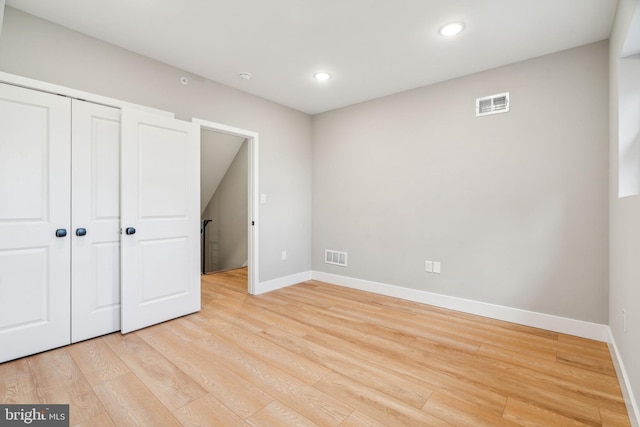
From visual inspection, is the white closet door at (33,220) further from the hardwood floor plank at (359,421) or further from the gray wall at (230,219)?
the gray wall at (230,219)

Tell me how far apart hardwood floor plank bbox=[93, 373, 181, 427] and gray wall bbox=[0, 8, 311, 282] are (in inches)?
84.6

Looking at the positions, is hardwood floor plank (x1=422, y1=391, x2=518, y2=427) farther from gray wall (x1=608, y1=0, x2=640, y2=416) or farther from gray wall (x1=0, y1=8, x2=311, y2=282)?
gray wall (x1=0, y1=8, x2=311, y2=282)

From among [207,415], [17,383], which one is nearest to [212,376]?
[207,415]

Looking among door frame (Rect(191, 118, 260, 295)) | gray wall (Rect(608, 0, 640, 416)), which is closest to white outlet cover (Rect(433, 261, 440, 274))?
gray wall (Rect(608, 0, 640, 416))

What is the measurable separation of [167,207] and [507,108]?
11.7 feet

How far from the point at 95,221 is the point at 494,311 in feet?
12.9

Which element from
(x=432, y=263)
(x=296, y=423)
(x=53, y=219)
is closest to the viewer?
(x=296, y=423)

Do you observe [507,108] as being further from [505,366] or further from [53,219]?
[53,219]

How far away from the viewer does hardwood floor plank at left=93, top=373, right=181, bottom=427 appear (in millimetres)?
1566

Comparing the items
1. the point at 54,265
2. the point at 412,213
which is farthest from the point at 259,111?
the point at 54,265

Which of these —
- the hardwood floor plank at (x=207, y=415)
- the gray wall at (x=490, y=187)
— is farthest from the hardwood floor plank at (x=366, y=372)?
the gray wall at (x=490, y=187)

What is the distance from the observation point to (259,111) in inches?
155

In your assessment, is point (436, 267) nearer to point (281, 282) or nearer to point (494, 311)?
point (494, 311)

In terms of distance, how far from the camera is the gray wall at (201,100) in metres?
2.27
